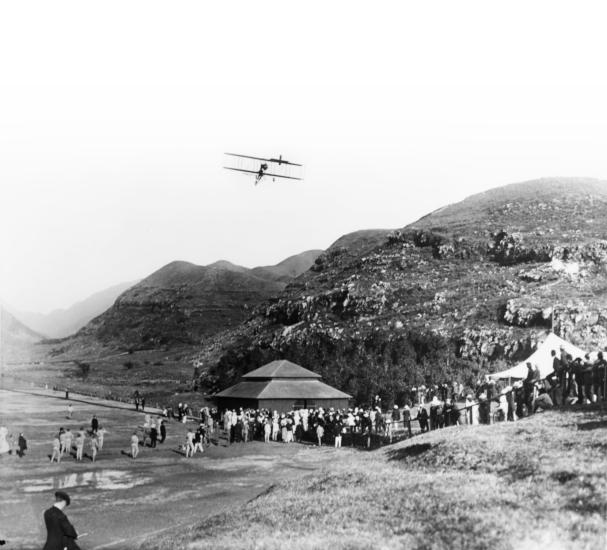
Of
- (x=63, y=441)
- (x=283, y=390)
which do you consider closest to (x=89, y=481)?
(x=63, y=441)

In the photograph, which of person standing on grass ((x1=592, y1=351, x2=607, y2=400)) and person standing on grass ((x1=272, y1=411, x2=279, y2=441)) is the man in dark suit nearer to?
person standing on grass ((x1=592, y1=351, x2=607, y2=400))

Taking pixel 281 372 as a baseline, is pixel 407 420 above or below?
below

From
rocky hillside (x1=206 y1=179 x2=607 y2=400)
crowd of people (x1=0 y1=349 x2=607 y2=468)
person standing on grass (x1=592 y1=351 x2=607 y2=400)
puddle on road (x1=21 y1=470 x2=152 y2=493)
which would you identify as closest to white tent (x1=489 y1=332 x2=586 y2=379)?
crowd of people (x1=0 y1=349 x2=607 y2=468)

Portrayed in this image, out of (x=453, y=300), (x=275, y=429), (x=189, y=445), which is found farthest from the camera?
(x=453, y=300)

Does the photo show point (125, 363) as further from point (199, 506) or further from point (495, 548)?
point (495, 548)

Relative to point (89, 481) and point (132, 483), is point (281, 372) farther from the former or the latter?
point (89, 481)

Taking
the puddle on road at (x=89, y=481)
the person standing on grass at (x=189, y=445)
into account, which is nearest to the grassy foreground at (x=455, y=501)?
the puddle on road at (x=89, y=481)

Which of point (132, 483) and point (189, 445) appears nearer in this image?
point (132, 483)
